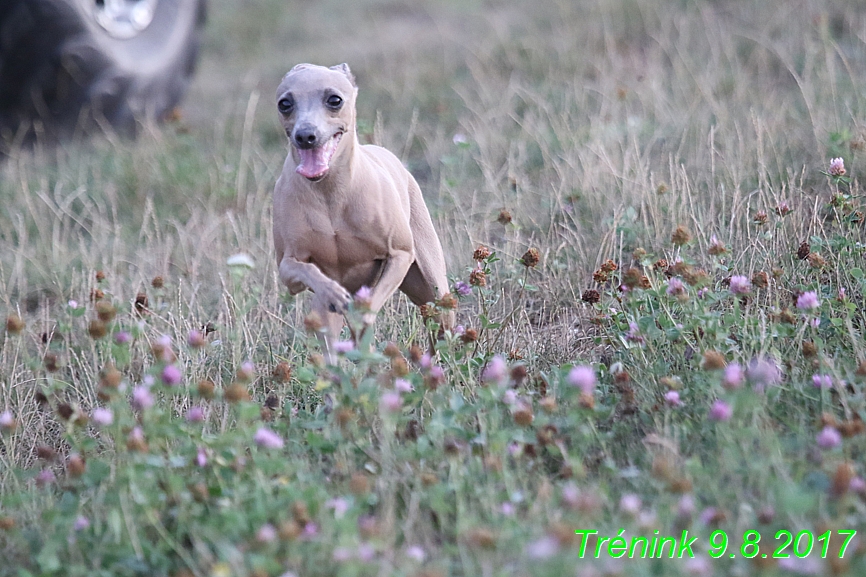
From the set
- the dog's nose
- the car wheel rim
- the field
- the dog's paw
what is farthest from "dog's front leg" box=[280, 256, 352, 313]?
the car wheel rim

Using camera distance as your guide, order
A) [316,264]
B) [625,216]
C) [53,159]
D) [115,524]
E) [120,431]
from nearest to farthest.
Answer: [115,524] → [120,431] → [316,264] → [625,216] → [53,159]

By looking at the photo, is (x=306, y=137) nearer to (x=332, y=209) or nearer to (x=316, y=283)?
(x=332, y=209)

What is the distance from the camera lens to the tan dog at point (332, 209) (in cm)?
297

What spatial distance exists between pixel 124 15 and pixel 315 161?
15.1 feet

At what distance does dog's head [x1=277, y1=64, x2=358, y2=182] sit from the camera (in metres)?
2.92

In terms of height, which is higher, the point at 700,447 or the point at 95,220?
the point at 700,447

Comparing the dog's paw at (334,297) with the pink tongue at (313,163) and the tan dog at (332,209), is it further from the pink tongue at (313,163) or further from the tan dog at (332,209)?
the pink tongue at (313,163)

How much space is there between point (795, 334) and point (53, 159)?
17.0 feet

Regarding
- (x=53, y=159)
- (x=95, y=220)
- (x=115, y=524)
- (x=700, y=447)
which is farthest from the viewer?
(x=53, y=159)

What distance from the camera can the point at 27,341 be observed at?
4.39 meters

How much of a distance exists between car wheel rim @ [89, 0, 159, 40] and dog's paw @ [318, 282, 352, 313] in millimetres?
4414

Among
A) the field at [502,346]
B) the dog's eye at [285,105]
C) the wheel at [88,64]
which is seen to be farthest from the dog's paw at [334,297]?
the wheel at [88,64]

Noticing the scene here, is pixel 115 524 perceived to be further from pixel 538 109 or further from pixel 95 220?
pixel 538 109

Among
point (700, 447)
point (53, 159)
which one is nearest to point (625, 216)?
point (700, 447)
